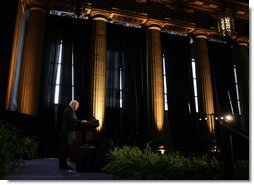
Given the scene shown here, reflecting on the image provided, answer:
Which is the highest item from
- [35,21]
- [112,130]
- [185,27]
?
[185,27]

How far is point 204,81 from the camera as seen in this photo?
1179 centimetres

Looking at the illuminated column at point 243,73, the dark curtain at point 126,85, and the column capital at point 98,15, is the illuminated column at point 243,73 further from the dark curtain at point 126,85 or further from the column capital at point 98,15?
the column capital at point 98,15

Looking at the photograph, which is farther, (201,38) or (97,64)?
(201,38)

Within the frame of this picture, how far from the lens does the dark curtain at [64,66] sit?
10.4m

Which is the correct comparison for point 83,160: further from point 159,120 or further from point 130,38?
point 130,38

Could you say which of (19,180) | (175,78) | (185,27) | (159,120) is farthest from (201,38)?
(19,180)

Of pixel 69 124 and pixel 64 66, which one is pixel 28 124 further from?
pixel 64 66

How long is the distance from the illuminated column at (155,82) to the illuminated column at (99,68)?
2.01 metres

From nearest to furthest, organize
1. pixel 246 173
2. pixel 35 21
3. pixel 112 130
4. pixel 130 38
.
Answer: pixel 246 173 → pixel 35 21 → pixel 112 130 → pixel 130 38

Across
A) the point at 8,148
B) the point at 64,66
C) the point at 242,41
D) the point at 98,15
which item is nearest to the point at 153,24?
the point at 98,15

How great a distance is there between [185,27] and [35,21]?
6.70 metres

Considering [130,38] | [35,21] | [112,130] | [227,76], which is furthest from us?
[227,76]

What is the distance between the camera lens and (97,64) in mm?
10352

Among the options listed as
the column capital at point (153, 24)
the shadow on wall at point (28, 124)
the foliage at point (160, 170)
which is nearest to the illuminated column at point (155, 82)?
the column capital at point (153, 24)
